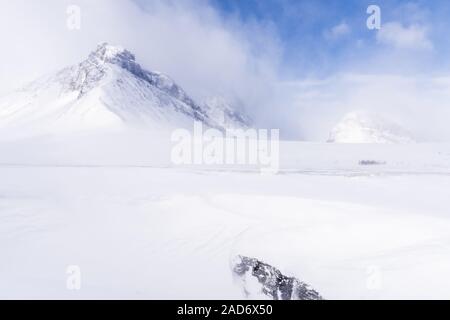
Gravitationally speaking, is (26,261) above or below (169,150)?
below

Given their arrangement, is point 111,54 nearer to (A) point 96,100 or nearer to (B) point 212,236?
(A) point 96,100

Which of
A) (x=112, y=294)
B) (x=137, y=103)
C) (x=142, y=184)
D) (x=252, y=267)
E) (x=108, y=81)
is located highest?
(x=108, y=81)

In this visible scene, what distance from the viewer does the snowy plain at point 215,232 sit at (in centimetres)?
876

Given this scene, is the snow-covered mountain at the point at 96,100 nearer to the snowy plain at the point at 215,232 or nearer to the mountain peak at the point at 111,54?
the mountain peak at the point at 111,54

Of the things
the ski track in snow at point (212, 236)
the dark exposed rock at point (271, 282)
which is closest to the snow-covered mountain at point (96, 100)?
the ski track in snow at point (212, 236)

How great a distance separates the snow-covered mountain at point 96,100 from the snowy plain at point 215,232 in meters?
69.6

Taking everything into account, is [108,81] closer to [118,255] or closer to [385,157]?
[385,157]

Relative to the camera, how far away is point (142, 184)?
20938 mm

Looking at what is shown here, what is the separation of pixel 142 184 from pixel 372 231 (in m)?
13.4

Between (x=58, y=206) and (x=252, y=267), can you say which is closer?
(x=252, y=267)

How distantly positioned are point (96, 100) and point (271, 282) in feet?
353

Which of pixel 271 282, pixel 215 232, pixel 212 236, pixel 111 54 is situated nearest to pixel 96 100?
pixel 111 54
